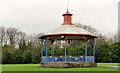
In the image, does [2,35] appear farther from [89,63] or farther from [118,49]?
[89,63]

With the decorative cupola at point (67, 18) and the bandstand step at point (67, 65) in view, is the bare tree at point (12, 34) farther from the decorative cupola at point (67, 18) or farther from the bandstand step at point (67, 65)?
the bandstand step at point (67, 65)

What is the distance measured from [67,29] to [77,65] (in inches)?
190

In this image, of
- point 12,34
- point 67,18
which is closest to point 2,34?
point 12,34

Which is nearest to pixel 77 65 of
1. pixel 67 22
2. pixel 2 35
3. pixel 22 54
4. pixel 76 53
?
pixel 67 22

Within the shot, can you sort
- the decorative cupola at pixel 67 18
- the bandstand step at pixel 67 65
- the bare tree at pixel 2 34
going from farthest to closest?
1. the bare tree at pixel 2 34
2. the decorative cupola at pixel 67 18
3. the bandstand step at pixel 67 65

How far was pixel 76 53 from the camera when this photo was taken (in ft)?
138

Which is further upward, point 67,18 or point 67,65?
point 67,18

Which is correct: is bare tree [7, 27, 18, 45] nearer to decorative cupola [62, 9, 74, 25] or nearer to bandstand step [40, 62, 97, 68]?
decorative cupola [62, 9, 74, 25]

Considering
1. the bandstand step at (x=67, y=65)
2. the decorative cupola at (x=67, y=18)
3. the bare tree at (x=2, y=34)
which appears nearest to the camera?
the bandstand step at (x=67, y=65)

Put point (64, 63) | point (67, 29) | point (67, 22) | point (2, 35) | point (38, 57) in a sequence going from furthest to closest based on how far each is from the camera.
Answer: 1. point (2, 35)
2. point (38, 57)
3. point (67, 22)
4. point (67, 29)
5. point (64, 63)

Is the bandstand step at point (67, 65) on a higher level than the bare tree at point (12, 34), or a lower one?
lower

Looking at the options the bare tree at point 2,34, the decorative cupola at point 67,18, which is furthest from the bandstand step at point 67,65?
the bare tree at point 2,34

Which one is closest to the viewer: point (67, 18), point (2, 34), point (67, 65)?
point (67, 65)

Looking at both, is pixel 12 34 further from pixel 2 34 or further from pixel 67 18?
pixel 67 18
